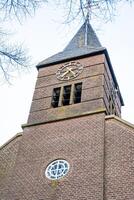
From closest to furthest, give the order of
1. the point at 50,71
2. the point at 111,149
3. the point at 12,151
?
the point at 111,149 < the point at 12,151 < the point at 50,71

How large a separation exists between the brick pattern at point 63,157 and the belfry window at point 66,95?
5.48 ft

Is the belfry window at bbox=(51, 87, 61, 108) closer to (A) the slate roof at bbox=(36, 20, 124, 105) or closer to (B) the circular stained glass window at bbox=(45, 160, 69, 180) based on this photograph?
(A) the slate roof at bbox=(36, 20, 124, 105)

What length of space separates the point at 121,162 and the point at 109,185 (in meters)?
1.02

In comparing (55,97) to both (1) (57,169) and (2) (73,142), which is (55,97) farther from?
(1) (57,169)

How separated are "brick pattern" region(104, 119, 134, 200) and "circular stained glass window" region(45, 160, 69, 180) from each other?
163 cm

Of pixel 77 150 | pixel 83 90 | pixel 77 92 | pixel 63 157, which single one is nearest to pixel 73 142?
pixel 77 150

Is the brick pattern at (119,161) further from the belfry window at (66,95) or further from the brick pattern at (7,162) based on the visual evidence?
the brick pattern at (7,162)

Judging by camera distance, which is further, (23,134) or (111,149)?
(23,134)

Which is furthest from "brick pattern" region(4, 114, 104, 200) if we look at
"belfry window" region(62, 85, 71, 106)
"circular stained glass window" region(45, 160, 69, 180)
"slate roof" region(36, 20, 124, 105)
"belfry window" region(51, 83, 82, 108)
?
"slate roof" region(36, 20, 124, 105)

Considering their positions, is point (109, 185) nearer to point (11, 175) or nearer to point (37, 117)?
point (11, 175)

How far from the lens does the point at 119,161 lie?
14227mm

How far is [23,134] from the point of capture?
17.5 metres

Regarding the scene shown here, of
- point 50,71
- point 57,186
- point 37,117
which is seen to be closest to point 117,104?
point 50,71

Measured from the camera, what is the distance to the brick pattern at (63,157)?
1395cm
